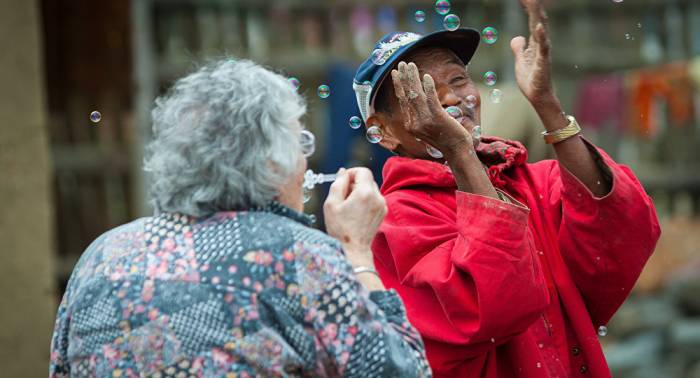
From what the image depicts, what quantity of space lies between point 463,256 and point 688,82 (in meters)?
4.85

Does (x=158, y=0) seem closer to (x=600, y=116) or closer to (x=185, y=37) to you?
(x=185, y=37)

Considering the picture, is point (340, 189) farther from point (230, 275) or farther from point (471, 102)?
point (471, 102)

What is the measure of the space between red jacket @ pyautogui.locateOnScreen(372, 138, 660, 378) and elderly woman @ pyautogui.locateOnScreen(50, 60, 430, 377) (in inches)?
9.8

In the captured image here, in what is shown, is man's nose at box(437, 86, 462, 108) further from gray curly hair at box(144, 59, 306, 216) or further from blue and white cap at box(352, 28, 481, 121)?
gray curly hair at box(144, 59, 306, 216)

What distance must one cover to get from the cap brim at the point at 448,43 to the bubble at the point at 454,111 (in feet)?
0.56

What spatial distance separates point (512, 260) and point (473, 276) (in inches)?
3.5

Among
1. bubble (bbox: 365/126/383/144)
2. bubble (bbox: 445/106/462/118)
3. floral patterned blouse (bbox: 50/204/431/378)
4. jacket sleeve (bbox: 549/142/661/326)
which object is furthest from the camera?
bubble (bbox: 365/126/383/144)

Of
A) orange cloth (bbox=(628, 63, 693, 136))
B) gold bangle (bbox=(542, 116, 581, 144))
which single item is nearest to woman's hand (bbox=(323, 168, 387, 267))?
gold bangle (bbox=(542, 116, 581, 144))

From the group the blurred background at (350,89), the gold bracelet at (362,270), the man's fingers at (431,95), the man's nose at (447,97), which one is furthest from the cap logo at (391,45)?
the blurred background at (350,89)

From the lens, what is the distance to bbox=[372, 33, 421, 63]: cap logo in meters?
2.56

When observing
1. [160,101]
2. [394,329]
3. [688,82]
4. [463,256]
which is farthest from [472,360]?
[688,82]

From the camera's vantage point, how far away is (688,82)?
6688mm

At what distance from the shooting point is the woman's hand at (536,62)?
91.5 inches

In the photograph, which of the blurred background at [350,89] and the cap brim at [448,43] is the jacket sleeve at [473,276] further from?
the blurred background at [350,89]
